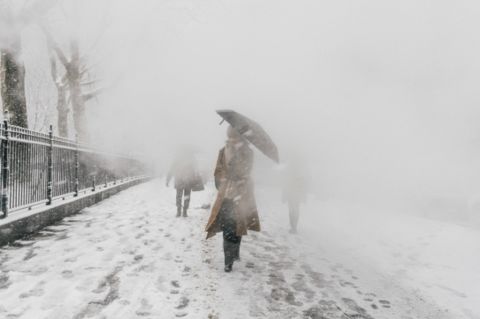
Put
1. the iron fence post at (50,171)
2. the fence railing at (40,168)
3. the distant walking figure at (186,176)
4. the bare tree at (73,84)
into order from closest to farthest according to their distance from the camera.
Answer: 1. the fence railing at (40,168)
2. the iron fence post at (50,171)
3. the distant walking figure at (186,176)
4. the bare tree at (73,84)

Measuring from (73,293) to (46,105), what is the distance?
37.9 meters

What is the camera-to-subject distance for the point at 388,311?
5020 mm

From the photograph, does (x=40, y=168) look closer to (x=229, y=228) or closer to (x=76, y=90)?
(x=229, y=228)

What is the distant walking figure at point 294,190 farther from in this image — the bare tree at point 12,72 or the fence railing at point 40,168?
the bare tree at point 12,72

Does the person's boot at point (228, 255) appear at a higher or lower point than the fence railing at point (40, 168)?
lower

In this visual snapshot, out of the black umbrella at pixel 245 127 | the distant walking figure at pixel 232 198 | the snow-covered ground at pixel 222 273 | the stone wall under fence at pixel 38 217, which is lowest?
the snow-covered ground at pixel 222 273

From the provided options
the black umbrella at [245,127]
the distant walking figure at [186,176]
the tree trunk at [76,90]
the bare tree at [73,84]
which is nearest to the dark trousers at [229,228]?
the black umbrella at [245,127]

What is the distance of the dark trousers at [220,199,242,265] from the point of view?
6062 millimetres

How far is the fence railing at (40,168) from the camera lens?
23.8ft

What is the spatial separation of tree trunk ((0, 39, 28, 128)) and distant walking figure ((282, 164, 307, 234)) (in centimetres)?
708

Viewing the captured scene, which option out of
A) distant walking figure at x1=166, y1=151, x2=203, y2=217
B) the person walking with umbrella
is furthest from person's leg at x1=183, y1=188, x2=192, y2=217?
the person walking with umbrella

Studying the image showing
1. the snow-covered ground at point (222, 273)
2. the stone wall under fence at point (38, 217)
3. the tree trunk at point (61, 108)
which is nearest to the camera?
the snow-covered ground at point (222, 273)

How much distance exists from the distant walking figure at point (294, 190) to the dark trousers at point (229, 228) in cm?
398

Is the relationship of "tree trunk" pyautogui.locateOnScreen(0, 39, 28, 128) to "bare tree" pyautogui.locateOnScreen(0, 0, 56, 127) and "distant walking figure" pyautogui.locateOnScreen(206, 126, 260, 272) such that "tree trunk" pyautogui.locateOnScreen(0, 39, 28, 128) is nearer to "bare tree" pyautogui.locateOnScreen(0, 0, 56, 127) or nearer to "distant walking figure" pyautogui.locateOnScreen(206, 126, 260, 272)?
"bare tree" pyautogui.locateOnScreen(0, 0, 56, 127)
